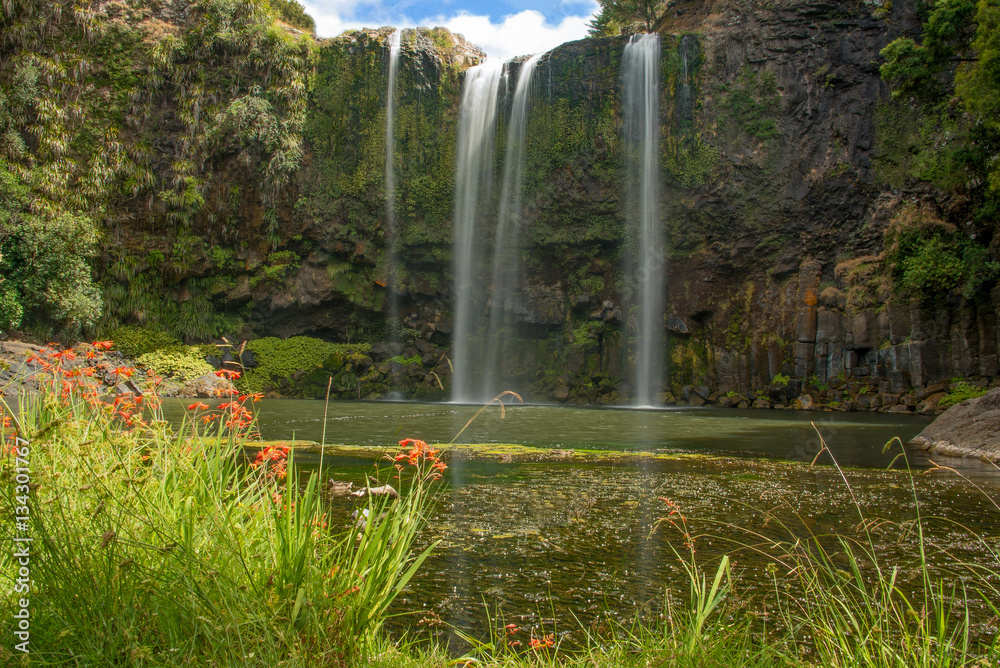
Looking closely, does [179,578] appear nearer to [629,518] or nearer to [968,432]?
[629,518]

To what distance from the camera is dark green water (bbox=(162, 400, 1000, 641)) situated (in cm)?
307

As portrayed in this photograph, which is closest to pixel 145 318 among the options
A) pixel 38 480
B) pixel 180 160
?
pixel 180 160

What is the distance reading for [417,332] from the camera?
26.8 metres

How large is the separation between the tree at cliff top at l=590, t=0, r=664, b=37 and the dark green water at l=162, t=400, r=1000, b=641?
32802 mm

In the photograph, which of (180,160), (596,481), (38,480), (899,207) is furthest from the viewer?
(180,160)

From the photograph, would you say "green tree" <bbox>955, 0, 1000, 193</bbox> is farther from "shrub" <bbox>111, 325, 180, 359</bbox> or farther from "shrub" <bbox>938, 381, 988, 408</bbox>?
"shrub" <bbox>111, 325, 180, 359</bbox>

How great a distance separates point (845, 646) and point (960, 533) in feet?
10.7

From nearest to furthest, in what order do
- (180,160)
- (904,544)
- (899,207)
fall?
(904,544), (899,207), (180,160)

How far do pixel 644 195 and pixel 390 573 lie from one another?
2325 centimetres

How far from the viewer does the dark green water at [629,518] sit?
10.1 ft

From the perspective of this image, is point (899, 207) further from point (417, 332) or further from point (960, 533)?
point (960, 533)

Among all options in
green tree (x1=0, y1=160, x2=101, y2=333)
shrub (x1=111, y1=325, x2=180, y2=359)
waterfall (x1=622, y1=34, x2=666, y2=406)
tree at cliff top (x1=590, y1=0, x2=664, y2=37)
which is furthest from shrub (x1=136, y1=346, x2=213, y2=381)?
tree at cliff top (x1=590, y1=0, x2=664, y2=37)

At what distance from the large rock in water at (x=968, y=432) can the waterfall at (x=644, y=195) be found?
522 inches

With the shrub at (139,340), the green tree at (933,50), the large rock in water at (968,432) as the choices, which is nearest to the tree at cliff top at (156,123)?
the shrub at (139,340)
